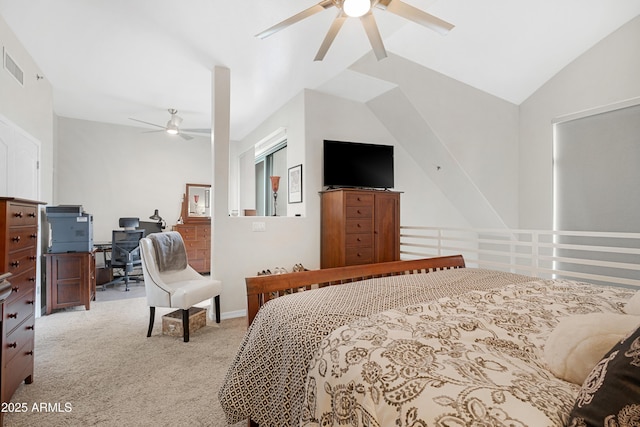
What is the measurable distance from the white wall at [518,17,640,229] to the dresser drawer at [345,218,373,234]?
8.08ft

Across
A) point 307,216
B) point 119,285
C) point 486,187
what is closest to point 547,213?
point 486,187

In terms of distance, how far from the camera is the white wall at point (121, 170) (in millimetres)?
4980

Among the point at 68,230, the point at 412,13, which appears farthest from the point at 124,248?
the point at 412,13

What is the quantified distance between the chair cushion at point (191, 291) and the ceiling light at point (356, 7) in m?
→ 2.54

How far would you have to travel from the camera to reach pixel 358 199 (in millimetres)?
3426

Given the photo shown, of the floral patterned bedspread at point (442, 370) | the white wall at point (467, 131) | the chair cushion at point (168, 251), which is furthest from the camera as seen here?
the white wall at point (467, 131)

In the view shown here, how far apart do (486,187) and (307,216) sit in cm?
255

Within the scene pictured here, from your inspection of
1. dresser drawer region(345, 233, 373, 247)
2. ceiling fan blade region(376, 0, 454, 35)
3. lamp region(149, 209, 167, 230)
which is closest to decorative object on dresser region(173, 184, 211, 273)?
lamp region(149, 209, 167, 230)

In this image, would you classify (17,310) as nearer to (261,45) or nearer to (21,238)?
(21,238)

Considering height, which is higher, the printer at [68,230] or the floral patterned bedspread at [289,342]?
the printer at [68,230]

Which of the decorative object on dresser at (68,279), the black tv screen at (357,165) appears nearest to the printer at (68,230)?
the decorative object on dresser at (68,279)

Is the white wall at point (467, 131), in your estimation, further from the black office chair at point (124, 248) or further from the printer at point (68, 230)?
the black office chair at point (124, 248)

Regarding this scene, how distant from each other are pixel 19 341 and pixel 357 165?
11.3ft

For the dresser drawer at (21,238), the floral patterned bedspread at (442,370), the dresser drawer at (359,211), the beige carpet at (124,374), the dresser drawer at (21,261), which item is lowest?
the beige carpet at (124,374)
